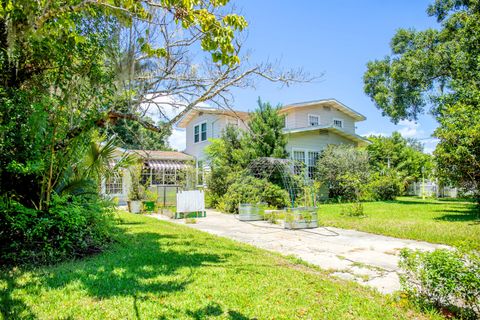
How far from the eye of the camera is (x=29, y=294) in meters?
3.68

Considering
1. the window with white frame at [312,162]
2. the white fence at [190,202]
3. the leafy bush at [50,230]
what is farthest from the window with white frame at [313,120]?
the leafy bush at [50,230]

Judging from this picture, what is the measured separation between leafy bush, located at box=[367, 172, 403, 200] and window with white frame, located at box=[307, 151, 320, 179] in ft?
11.4

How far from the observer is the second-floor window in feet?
70.7

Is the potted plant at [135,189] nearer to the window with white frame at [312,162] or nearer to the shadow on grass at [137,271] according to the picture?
the shadow on grass at [137,271]

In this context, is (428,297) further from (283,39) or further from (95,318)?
(283,39)

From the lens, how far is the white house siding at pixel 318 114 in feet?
66.9

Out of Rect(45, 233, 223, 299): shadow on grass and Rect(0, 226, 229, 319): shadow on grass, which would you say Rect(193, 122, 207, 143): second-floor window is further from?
Rect(0, 226, 229, 319): shadow on grass

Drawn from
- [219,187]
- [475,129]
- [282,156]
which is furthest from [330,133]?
[475,129]

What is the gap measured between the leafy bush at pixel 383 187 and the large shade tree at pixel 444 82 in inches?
183

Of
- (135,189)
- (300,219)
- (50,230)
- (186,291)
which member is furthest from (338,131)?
(186,291)

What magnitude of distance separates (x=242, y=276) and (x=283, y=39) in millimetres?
7641

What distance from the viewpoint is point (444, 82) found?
59.9ft

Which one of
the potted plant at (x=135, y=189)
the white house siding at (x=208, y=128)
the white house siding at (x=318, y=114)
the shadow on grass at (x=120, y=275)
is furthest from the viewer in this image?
the white house siding at (x=318, y=114)

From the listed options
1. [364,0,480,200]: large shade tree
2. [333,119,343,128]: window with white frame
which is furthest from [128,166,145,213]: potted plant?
[333,119,343,128]: window with white frame
